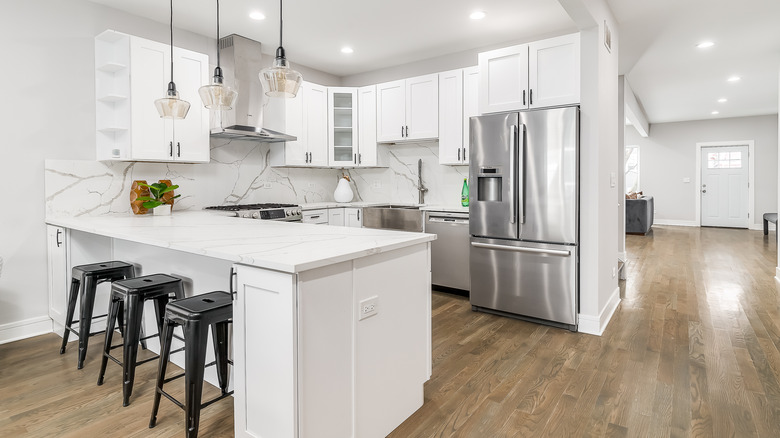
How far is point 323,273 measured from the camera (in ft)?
5.06

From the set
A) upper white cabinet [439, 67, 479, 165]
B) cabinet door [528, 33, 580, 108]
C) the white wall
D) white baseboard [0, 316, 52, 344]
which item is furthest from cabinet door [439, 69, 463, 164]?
the white wall

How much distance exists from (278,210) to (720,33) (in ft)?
14.9

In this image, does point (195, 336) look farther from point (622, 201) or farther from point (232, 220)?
point (622, 201)

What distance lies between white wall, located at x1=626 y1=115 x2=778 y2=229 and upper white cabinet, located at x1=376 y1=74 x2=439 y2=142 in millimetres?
8525

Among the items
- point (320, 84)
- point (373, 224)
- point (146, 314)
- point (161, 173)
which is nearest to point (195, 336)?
point (146, 314)

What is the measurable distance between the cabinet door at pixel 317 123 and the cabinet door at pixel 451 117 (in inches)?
54.7

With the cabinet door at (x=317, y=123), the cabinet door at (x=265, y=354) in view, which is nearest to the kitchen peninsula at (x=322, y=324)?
the cabinet door at (x=265, y=354)

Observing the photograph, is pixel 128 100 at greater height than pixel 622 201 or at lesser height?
greater

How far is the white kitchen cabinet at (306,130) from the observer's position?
15.3 ft

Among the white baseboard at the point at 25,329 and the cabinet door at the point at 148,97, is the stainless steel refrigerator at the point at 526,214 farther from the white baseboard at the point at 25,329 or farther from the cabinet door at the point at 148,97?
the white baseboard at the point at 25,329

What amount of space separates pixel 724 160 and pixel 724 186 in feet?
2.00

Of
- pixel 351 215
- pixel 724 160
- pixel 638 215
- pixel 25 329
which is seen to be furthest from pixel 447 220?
pixel 724 160

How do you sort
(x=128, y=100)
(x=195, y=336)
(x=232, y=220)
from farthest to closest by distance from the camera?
(x=128, y=100), (x=232, y=220), (x=195, y=336)

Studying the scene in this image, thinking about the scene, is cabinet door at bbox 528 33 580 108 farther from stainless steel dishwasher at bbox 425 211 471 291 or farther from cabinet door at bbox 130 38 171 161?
cabinet door at bbox 130 38 171 161
